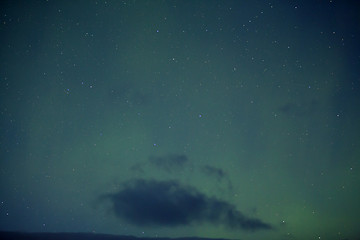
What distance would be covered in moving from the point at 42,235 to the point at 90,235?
91.2 feet

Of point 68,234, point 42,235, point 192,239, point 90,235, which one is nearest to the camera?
point 42,235

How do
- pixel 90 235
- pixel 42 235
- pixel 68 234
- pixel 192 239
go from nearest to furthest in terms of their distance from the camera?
1. pixel 42 235
2. pixel 68 234
3. pixel 90 235
4. pixel 192 239

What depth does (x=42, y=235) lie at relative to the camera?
9862 cm

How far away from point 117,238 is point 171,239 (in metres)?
26.5

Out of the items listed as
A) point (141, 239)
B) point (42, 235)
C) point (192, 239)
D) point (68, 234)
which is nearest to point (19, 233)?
point (42, 235)

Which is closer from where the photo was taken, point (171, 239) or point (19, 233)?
point (19, 233)

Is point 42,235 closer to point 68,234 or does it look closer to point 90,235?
point 68,234

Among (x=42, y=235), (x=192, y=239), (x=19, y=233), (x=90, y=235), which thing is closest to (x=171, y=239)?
(x=192, y=239)

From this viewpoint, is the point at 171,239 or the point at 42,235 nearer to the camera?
the point at 42,235

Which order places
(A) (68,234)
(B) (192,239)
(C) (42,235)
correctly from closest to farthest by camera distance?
1. (C) (42,235)
2. (A) (68,234)
3. (B) (192,239)

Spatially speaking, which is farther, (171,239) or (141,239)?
(171,239)

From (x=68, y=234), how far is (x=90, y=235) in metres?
12.3

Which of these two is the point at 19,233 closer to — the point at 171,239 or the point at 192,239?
the point at 171,239

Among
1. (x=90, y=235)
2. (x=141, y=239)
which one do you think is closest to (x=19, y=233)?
(x=90, y=235)
